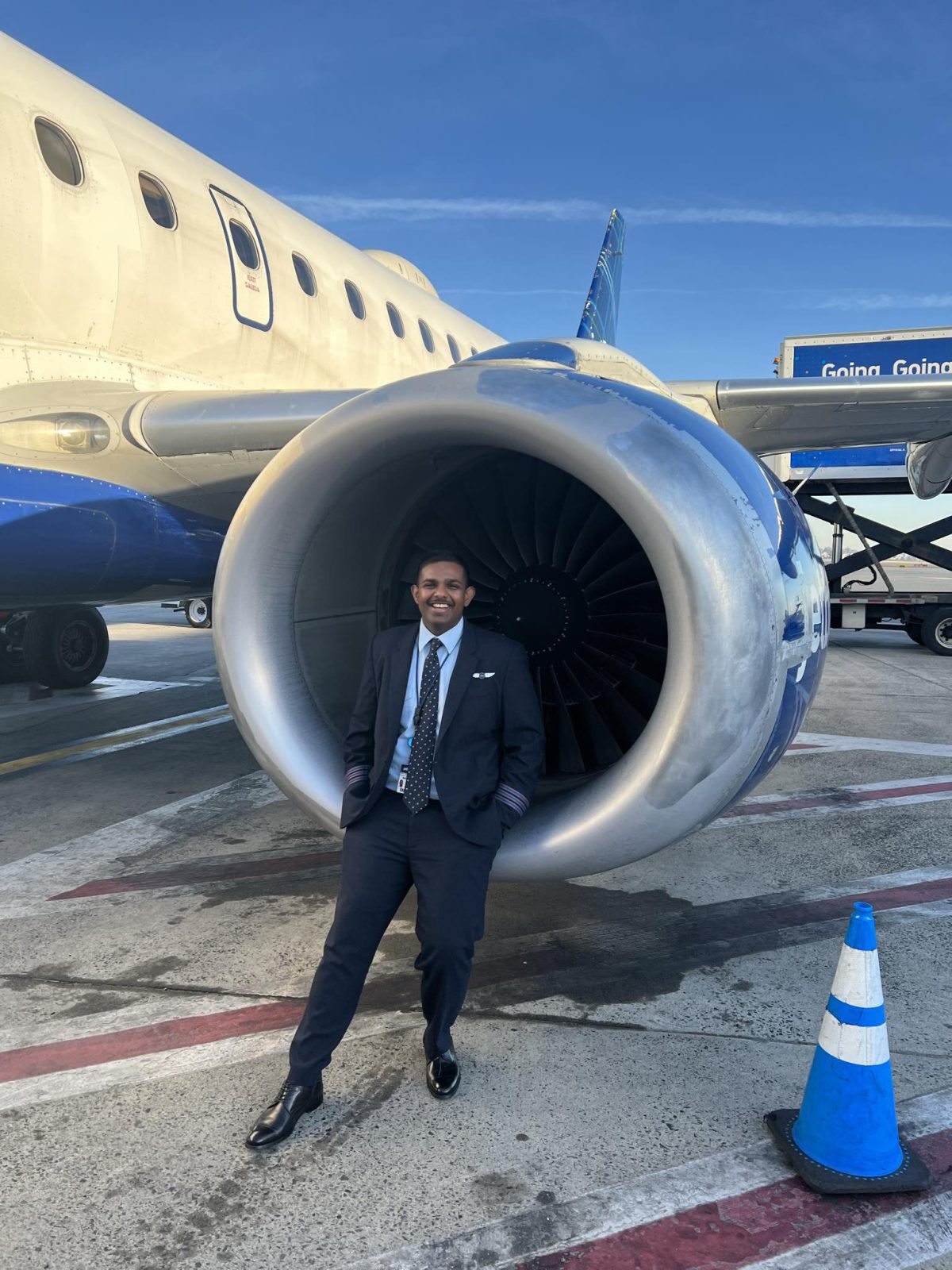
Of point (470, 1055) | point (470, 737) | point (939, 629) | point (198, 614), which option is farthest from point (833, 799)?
point (198, 614)

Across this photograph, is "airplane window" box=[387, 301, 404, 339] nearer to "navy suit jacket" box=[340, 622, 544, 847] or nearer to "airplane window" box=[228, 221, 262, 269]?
"airplane window" box=[228, 221, 262, 269]

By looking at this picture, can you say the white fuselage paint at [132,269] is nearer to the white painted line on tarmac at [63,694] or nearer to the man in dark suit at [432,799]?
the man in dark suit at [432,799]

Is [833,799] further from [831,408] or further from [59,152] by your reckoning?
[59,152]

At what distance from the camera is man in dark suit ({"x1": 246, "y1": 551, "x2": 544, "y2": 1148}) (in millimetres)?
2506

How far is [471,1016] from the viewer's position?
2949mm

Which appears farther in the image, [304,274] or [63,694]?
[63,694]

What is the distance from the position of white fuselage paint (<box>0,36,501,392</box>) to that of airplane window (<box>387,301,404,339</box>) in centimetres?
109

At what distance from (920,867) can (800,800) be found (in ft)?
4.02

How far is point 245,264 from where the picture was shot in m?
6.26

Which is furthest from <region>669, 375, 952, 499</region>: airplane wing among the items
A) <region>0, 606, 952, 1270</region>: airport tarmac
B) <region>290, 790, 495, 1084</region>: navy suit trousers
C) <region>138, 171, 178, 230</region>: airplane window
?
<region>138, 171, 178, 230</region>: airplane window

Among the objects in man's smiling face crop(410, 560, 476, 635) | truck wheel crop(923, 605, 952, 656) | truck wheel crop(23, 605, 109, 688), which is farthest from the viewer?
truck wheel crop(923, 605, 952, 656)

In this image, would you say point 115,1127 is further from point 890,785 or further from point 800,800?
point 890,785

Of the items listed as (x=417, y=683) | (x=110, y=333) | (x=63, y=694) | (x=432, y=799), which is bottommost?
(x=63, y=694)

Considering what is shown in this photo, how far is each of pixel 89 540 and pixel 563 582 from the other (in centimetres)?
277
